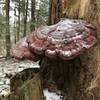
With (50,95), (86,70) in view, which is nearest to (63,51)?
(86,70)

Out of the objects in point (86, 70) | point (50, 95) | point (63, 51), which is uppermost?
point (63, 51)

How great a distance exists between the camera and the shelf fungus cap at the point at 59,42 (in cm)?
216

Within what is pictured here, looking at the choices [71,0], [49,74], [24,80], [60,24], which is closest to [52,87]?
[49,74]

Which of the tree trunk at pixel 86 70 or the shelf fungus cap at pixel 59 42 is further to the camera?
the tree trunk at pixel 86 70

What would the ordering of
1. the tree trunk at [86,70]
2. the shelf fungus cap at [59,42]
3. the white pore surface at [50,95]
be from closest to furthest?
the shelf fungus cap at [59,42], the tree trunk at [86,70], the white pore surface at [50,95]

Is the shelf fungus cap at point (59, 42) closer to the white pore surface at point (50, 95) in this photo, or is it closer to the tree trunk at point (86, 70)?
the tree trunk at point (86, 70)

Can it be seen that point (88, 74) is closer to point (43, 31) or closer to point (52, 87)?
point (52, 87)

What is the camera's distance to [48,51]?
7.25 ft

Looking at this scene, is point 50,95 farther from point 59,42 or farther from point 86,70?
point 59,42

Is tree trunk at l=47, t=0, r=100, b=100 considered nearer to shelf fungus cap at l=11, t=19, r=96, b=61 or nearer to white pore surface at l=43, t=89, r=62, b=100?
white pore surface at l=43, t=89, r=62, b=100

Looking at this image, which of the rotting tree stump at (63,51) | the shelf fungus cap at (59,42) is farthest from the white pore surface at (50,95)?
the shelf fungus cap at (59,42)

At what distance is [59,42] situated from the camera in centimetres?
224

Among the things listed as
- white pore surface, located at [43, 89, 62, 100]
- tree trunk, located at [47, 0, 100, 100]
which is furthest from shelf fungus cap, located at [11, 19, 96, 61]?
white pore surface, located at [43, 89, 62, 100]

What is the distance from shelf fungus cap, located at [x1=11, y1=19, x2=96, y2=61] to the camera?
216cm
